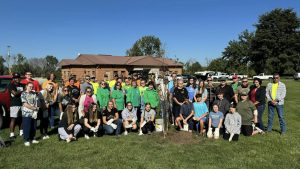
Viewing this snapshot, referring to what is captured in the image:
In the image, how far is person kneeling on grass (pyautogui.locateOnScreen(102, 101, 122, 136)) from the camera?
9.27 meters

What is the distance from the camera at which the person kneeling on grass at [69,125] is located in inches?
334

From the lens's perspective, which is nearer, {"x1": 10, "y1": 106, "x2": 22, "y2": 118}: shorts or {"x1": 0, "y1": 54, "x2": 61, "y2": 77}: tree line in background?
{"x1": 10, "y1": 106, "x2": 22, "y2": 118}: shorts

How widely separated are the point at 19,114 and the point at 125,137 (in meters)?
3.45

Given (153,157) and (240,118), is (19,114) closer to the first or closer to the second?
(153,157)

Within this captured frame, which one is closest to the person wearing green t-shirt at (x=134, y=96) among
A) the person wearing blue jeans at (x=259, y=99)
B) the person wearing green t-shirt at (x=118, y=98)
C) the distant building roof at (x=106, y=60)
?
the person wearing green t-shirt at (x=118, y=98)

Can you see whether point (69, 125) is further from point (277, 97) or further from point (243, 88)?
point (277, 97)

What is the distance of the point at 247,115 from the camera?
8.85 metres

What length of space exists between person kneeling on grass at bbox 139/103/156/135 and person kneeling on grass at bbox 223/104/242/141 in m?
2.45

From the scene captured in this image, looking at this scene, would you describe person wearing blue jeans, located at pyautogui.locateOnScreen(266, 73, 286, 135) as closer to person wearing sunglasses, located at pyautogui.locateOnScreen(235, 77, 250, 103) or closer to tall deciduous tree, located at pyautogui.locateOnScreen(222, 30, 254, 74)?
person wearing sunglasses, located at pyautogui.locateOnScreen(235, 77, 250, 103)

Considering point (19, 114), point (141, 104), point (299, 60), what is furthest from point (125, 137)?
point (299, 60)

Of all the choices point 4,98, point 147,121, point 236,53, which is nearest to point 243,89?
point 147,121

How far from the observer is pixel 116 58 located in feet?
172

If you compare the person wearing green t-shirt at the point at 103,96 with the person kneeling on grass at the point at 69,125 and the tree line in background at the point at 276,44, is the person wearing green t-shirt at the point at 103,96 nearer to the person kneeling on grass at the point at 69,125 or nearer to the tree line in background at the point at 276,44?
the person kneeling on grass at the point at 69,125

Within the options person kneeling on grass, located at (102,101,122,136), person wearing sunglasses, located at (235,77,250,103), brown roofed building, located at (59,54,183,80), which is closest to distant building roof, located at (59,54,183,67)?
brown roofed building, located at (59,54,183,80)
